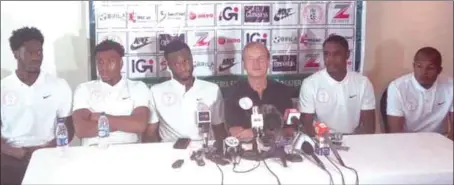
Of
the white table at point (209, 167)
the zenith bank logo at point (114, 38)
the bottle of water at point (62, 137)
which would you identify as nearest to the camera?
the white table at point (209, 167)

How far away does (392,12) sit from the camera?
2414 mm

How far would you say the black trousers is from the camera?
2240 millimetres

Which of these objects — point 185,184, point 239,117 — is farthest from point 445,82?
point 185,184

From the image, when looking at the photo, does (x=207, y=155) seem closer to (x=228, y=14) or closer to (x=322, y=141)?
(x=322, y=141)

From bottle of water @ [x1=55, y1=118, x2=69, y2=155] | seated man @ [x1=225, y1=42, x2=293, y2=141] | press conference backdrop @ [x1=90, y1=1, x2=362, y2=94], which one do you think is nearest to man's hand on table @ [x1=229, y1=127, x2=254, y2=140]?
seated man @ [x1=225, y1=42, x2=293, y2=141]

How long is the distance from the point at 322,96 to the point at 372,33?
13.0 inches

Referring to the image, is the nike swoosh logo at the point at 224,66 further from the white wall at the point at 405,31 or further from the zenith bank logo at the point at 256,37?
the white wall at the point at 405,31

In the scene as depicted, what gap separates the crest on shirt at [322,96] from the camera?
2.40 m

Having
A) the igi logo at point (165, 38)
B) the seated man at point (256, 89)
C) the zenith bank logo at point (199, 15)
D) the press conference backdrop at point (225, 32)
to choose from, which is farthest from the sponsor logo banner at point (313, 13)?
the igi logo at point (165, 38)

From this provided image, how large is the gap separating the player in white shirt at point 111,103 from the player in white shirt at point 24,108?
0.09 metres

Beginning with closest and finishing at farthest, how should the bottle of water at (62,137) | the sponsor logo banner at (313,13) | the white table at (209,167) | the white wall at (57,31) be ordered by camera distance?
the white table at (209,167) → the bottle of water at (62,137) → the white wall at (57,31) → the sponsor logo banner at (313,13)

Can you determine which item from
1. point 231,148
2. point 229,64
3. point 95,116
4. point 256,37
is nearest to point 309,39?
point 256,37

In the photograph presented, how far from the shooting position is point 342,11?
8.00 feet

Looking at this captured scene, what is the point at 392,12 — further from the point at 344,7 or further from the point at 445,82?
the point at 445,82
